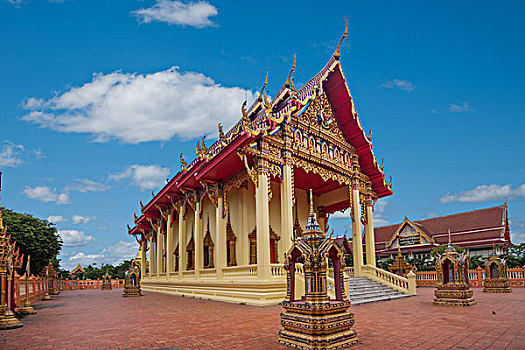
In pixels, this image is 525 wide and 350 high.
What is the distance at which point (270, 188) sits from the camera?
12336 mm

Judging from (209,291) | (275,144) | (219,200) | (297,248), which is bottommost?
(209,291)

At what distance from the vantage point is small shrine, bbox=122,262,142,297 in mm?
16703

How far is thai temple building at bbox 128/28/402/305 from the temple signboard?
1170 cm

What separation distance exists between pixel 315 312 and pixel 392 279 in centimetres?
992

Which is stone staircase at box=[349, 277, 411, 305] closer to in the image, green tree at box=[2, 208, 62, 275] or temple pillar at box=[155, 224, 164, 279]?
temple pillar at box=[155, 224, 164, 279]

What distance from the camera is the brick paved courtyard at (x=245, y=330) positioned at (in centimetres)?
534

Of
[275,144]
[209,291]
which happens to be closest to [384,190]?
[275,144]

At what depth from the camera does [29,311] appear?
1002 centimetres

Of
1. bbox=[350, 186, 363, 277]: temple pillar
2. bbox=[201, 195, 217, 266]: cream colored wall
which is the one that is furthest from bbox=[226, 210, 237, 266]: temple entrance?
bbox=[350, 186, 363, 277]: temple pillar

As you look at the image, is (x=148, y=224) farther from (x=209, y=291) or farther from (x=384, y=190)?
(x=384, y=190)

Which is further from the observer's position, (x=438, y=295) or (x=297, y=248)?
(x=438, y=295)

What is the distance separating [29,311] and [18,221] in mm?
11146

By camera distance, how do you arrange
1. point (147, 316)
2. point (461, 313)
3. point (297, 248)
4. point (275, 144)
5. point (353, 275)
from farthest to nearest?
point (353, 275) < point (275, 144) < point (147, 316) < point (461, 313) < point (297, 248)

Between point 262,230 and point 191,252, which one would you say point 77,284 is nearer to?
point 191,252
